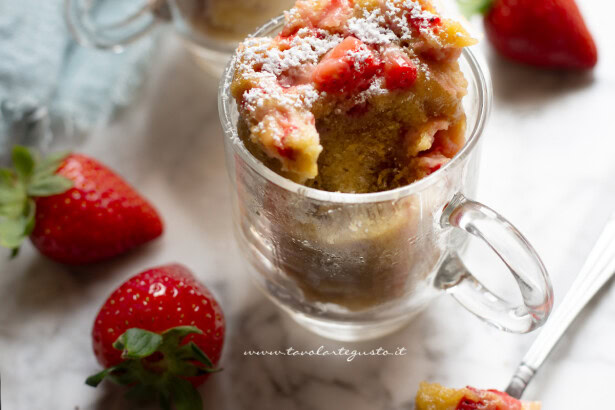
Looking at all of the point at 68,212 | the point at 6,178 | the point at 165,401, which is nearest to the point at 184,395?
the point at 165,401

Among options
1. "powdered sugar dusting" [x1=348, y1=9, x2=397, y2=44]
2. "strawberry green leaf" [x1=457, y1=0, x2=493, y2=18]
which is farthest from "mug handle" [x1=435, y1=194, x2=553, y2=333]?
"strawberry green leaf" [x1=457, y1=0, x2=493, y2=18]

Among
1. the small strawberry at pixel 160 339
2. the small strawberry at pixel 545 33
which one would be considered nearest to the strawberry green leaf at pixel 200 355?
the small strawberry at pixel 160 339

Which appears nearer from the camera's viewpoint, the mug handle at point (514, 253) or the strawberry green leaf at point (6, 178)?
the mug handle at point (514, 253)

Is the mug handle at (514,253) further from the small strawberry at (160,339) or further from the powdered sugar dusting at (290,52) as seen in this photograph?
the small strawberry at (160,339)

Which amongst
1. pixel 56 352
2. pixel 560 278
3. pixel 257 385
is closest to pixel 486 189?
pixel 560 278

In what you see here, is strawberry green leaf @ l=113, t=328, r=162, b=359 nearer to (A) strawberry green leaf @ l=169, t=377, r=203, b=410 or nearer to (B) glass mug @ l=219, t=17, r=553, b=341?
(A) strawberry green leaf @ l=169, t=377, r=203, b=410

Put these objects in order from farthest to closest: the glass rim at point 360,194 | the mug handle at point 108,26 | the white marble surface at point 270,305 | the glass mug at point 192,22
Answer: the mug handle at point 108,26 → the glass mug at point 192,22 → the white marble surface at point 270,305 → the glass rim at point 360,194
